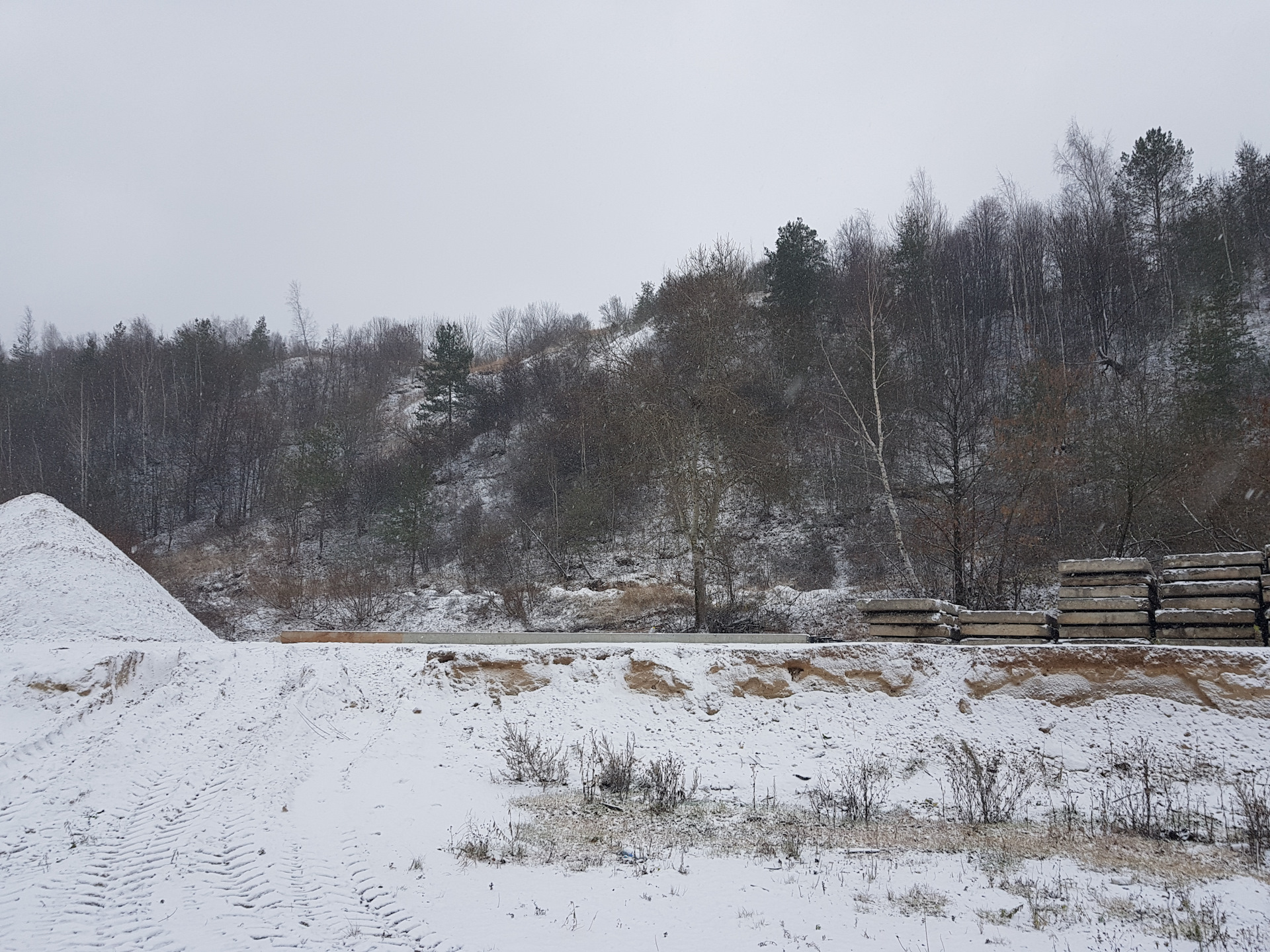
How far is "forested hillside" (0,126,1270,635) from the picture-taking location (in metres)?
21.7

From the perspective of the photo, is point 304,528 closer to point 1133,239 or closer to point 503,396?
point 503,396

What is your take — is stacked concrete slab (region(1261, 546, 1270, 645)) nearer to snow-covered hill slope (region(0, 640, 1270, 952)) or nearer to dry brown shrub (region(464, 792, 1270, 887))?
snow-covered hill slope (region(0, 640, 1270, 952))

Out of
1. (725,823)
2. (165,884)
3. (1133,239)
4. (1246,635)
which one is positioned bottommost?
(725,823)

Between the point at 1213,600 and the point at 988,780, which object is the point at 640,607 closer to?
the point at 1213,600

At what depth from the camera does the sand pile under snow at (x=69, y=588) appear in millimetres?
14172

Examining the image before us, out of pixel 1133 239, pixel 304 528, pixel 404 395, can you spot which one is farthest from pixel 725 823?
pixel 404 395

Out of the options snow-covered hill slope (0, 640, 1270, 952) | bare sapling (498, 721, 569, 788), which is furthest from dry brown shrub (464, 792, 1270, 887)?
bare sapling (498, 721, 569, 788)

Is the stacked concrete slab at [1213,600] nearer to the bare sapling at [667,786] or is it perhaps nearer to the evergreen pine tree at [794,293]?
the bare sapling at [667,786]

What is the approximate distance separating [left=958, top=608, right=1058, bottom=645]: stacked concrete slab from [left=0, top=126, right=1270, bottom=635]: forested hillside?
6296mm

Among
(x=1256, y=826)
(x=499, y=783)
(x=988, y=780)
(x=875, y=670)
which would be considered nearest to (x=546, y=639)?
(x=499, y=783)

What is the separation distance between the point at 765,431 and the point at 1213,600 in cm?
1275

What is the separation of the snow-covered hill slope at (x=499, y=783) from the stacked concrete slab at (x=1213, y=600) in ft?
3.19

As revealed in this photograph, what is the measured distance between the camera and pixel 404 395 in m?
59.6

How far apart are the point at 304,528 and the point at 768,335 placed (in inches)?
1090
